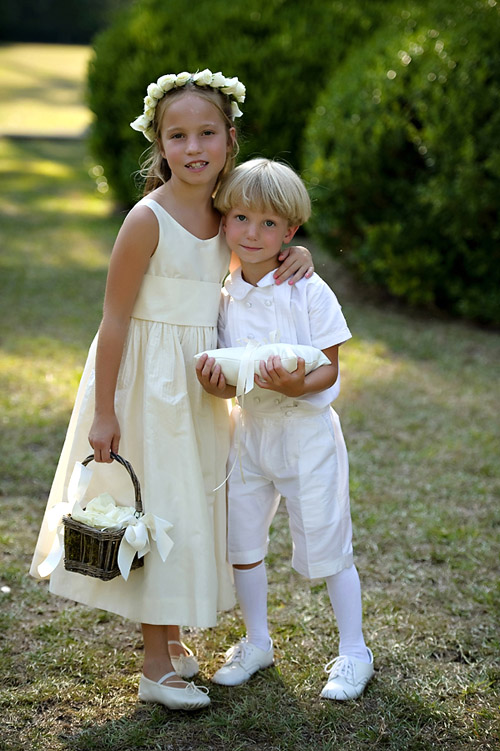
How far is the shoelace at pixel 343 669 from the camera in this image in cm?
231

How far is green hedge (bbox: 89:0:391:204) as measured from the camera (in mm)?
7434

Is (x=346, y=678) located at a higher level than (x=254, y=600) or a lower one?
lower

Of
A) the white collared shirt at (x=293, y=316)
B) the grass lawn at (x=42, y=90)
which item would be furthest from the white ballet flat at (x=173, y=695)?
the grass lawn at (x=42, y=90)

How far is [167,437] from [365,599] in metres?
1.02

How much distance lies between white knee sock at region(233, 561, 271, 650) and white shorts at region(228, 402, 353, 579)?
66mm

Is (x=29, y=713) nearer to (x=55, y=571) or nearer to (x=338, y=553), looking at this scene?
Result: (x=55, y=571)

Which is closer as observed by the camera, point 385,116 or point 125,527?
point 125,527

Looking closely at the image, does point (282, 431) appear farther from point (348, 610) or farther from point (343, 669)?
point (343, 669)

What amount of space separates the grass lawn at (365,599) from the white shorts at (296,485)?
1.18ft

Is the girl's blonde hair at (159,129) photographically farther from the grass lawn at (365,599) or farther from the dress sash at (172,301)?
the grass lawn at (365,599)

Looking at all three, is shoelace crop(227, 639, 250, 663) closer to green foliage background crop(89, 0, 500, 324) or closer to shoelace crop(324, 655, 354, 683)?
shoelace crop(324, 655, 354, 683)

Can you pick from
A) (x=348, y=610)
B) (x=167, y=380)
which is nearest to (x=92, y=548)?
(x=167, y=380)

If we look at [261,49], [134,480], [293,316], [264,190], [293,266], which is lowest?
[134,480]

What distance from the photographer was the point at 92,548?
2033 mm
